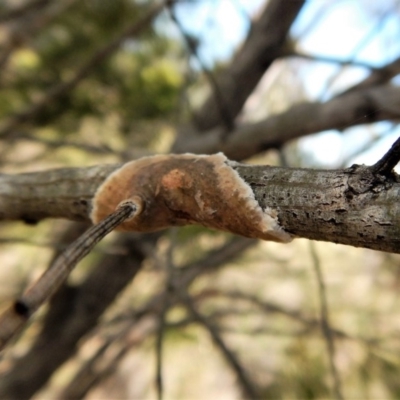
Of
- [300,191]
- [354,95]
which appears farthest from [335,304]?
[300,191]

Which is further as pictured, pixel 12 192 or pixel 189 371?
pixel 189 371

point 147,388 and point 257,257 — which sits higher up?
point 257,257

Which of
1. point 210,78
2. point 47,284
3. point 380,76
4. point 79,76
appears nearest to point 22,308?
point 47,284

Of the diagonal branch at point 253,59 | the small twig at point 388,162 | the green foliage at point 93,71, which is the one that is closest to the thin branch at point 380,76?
the diagonal branch at point 253,59

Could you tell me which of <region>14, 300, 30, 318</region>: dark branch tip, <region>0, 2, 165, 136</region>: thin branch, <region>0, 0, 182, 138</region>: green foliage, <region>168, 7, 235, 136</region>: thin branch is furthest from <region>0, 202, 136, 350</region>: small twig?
<region>0, 0, 182, 138</region>: green foliage

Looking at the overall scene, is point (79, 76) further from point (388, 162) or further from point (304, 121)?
point (388, 162)

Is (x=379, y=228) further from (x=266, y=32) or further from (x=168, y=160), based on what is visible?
(x=266, y=32)

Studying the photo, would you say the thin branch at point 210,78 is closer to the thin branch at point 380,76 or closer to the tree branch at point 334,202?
the thin branch at point 380,76

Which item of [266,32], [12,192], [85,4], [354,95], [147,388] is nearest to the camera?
[12,192]
